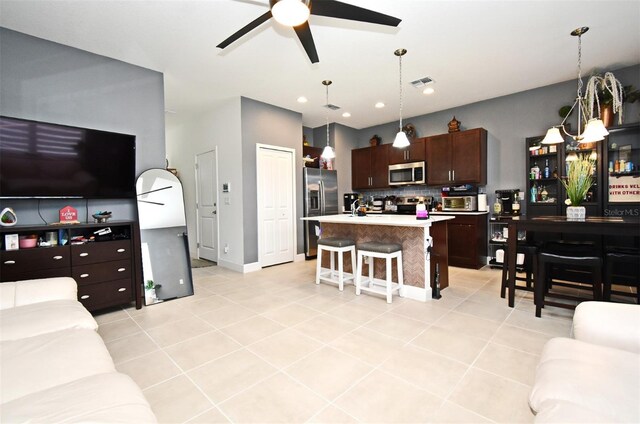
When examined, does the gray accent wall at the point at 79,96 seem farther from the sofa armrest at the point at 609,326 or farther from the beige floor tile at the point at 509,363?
the sofa armrest at the point at 609,326

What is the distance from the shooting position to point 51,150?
285 cm

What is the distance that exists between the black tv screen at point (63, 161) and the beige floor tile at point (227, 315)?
174cm

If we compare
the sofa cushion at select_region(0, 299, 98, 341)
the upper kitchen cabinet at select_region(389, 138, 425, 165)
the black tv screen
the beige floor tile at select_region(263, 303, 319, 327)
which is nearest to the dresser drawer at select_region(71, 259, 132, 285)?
the black tv screen

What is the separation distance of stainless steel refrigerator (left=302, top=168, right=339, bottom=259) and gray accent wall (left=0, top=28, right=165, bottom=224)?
8.79 ft

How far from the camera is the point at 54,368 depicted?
3.92 ft

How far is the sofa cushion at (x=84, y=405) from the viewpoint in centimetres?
89

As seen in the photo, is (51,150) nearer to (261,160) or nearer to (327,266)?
(261,160)

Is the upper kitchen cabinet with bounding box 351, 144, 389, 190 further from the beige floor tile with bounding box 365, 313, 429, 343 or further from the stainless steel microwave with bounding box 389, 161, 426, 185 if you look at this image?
the beige floor tile with bounding box 365, 313, 429, 343

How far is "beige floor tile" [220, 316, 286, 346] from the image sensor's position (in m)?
2.45

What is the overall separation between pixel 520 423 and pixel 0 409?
7.32ft

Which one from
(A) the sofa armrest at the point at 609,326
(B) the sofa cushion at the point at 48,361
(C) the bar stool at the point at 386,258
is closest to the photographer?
(B) the sofa cushion at the point at 48,361

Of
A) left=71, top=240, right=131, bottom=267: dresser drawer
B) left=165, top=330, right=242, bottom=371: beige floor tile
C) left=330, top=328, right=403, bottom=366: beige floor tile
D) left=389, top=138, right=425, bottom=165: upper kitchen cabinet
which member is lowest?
left=330, top=328, right=403, bottom=366: beige floor tile

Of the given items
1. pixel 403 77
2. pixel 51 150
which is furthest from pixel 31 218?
pixel 403 77

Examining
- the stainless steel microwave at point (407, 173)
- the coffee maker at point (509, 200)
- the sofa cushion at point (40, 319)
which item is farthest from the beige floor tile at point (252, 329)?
the coffee maker at point (509, 200)
